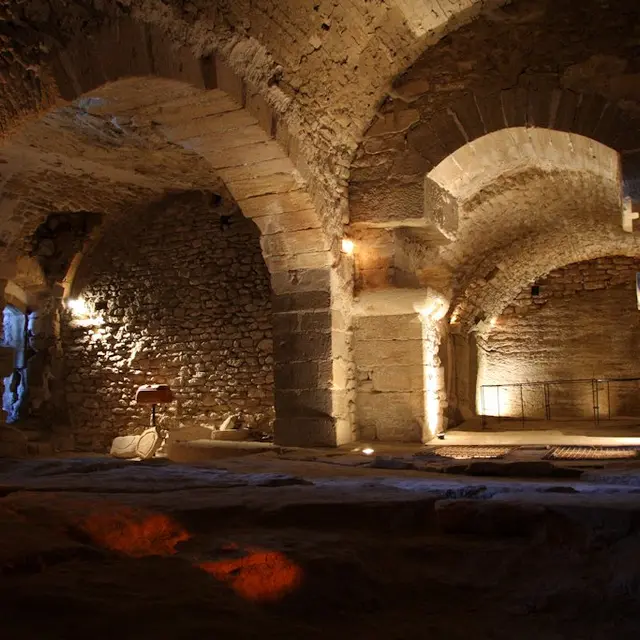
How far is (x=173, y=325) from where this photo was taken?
11016 mm

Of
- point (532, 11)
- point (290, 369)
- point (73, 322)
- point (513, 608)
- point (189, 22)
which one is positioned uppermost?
point (532, 11)

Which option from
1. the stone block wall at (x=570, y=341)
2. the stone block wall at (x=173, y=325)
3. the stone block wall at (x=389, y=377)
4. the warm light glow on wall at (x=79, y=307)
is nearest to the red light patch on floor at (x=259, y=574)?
the stone block wall at (x=389, y=377)

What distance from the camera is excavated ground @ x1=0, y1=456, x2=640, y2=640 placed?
2.16 m

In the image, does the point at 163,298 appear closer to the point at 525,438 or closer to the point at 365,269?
the point at 365,269

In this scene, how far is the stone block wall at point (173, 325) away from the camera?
34.2 feet

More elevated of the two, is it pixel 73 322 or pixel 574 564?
pixel 73 322

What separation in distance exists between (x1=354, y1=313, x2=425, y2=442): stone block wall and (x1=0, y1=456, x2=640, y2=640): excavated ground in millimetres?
3178

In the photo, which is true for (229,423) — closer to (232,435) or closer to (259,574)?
(232,435)

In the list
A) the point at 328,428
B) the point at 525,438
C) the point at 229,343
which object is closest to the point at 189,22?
the point at 328,428

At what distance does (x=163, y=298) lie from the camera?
11141mm

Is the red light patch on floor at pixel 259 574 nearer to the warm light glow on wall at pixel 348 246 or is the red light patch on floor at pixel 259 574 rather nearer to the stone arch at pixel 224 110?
the stone arch at pixel 224 110

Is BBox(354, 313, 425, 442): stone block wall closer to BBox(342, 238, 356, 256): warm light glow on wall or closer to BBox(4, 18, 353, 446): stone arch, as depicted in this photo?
BBox(4, 18, 353, 446): stone arch

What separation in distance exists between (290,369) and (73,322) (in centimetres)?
661

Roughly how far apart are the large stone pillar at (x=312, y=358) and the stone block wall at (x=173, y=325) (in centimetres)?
341
